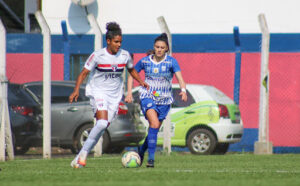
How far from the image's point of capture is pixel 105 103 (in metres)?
11.2

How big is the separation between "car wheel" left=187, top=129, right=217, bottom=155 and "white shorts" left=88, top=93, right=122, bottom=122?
7.35 metres

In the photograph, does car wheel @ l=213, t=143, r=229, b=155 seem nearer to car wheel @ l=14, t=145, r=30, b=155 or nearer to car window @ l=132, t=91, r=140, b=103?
car window @ l=132, t=91, r=140, b=103

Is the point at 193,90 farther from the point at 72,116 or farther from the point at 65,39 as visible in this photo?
the point at 65,39

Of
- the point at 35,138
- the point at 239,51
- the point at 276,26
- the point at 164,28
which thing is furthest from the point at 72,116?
the point at 276,26

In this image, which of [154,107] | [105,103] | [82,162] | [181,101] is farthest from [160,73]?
[181,101]

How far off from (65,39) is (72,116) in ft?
18.8

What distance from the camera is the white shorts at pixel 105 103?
11211 millimetres

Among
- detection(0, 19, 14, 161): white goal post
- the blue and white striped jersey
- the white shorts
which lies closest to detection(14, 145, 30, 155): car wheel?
detection(0, 19, 14, 161): white goal post

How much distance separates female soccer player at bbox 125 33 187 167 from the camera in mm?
11898

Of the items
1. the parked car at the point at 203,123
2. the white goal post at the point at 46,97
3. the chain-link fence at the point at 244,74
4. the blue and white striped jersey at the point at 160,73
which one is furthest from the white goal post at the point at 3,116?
the chain-link fence at the point at 244,74

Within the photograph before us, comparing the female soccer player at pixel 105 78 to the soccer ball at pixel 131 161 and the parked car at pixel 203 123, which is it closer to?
the soccer ball at pixel 131 161

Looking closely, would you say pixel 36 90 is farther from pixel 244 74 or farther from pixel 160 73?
pixel 244 74

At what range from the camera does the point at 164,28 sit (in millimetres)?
17484

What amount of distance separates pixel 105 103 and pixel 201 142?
7.64 meters
